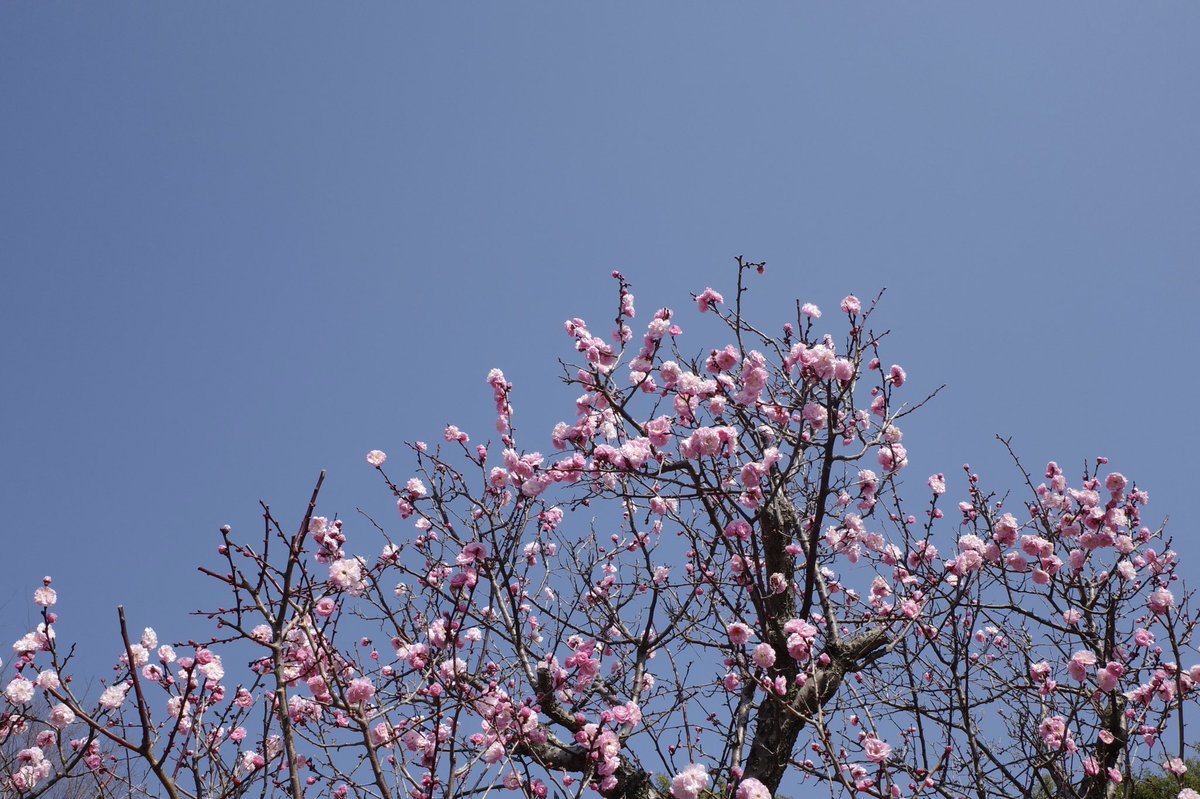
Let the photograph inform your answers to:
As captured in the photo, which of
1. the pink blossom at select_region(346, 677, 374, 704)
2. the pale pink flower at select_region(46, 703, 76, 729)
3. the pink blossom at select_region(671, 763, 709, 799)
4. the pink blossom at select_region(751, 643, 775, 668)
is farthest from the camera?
the pink blossom at select_region(751, 643, 775, 668)

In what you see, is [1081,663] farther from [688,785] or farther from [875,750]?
[688,785]

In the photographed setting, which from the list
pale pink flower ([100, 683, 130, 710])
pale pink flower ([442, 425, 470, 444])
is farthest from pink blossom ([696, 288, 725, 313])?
pale pink flower ([100, 683, 130, 710])

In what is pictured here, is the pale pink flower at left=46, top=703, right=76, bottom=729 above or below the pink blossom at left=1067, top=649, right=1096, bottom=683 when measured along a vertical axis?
below

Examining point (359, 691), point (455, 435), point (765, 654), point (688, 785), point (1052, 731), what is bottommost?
point (688, 785)

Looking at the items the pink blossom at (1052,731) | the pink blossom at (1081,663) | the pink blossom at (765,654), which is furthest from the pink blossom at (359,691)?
the pink blossom at (1052,731)

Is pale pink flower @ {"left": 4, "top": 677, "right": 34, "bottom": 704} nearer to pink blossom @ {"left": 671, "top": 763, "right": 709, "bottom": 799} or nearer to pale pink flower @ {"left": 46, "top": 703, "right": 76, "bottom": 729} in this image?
pale pink flower @ {"left": 46, "top": 703, "right": 76, "bottom": 729}

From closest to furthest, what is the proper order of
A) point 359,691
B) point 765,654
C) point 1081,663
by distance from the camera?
point 359,691, point 765,654, point 1081,663

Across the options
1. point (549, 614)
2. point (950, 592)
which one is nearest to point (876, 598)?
point (950, 592)

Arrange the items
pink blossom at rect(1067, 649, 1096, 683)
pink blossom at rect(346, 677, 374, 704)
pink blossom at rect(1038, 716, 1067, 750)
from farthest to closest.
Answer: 1. pink blossom at rect(1038, 716, 1067, 750)
2. pink blossom at rect(1067, 649, 1096, 683)
3. pink blossom at rect(346, 677, 374, 704)

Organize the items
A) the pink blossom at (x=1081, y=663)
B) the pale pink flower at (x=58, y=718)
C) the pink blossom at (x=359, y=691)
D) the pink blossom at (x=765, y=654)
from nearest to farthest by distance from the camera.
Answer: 1. the pink blossom at (x=359, y=691)
2. the pale pink flower at (x=58, y=718)
3. the pink blossom at (x=765, y=654)
4. the pink blossom at (x=1081, y=663)

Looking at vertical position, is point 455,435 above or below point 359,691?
above

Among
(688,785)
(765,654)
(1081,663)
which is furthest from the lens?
(1081,663)

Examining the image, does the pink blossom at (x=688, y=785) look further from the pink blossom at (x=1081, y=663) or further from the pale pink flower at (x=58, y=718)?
the pale pink flower at (x=58, y=718)

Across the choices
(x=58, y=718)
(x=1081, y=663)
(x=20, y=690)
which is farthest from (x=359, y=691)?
(x=1081, y=663)
